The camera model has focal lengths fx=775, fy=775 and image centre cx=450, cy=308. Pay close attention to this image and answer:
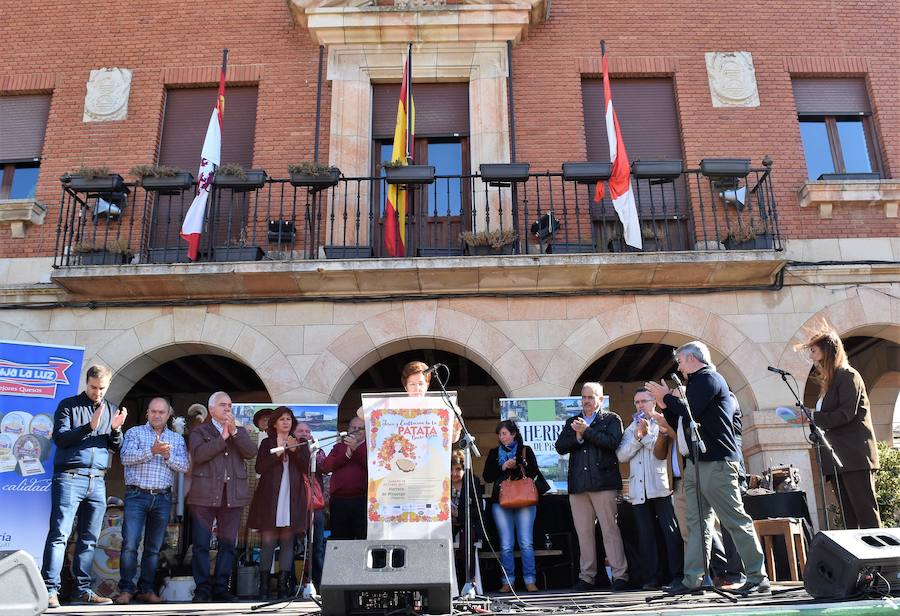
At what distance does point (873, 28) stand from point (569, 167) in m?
4.93

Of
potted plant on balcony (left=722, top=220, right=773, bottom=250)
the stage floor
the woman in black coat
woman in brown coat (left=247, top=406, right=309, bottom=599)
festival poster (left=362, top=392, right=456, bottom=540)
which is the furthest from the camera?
potted plant on balcony (left=722, top=220, right=773, bottom=250)

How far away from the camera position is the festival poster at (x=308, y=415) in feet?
26.0

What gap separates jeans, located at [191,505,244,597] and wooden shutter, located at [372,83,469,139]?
5453mm

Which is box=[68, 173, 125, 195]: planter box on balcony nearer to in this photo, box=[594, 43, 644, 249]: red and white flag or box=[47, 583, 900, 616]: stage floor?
box=[47, 583, 900, 616]: stage floor

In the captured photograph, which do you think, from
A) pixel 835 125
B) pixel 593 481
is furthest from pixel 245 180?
pixel 835 125

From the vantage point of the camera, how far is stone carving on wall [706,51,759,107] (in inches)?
390

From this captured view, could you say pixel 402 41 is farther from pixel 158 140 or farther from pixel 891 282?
pixel 891 282

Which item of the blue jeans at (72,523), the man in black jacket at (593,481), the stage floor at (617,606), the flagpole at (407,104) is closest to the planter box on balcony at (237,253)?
the flagpole at (407,104)

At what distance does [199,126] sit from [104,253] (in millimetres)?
2296

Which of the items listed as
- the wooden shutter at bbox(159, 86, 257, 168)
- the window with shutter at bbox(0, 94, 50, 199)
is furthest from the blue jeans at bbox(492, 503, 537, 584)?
the window with shutter at bbox(0, 94, 50, 199)

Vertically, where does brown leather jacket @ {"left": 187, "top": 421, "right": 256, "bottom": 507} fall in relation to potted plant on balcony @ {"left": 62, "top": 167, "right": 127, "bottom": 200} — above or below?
below

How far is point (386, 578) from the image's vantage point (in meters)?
4.22

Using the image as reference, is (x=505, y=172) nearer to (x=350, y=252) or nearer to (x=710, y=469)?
(x=350, y=252)

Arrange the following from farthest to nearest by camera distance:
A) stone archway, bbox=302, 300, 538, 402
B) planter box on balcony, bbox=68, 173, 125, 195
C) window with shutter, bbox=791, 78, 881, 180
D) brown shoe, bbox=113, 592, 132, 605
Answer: window with shutter, bbox=791, 78, 881, 180, planter box on balcony, bbox=68, 173, 125, 195, stone archway, bbox=302, 300, 538, 402, brown shoe, bbox=113, 592, 132, 605
